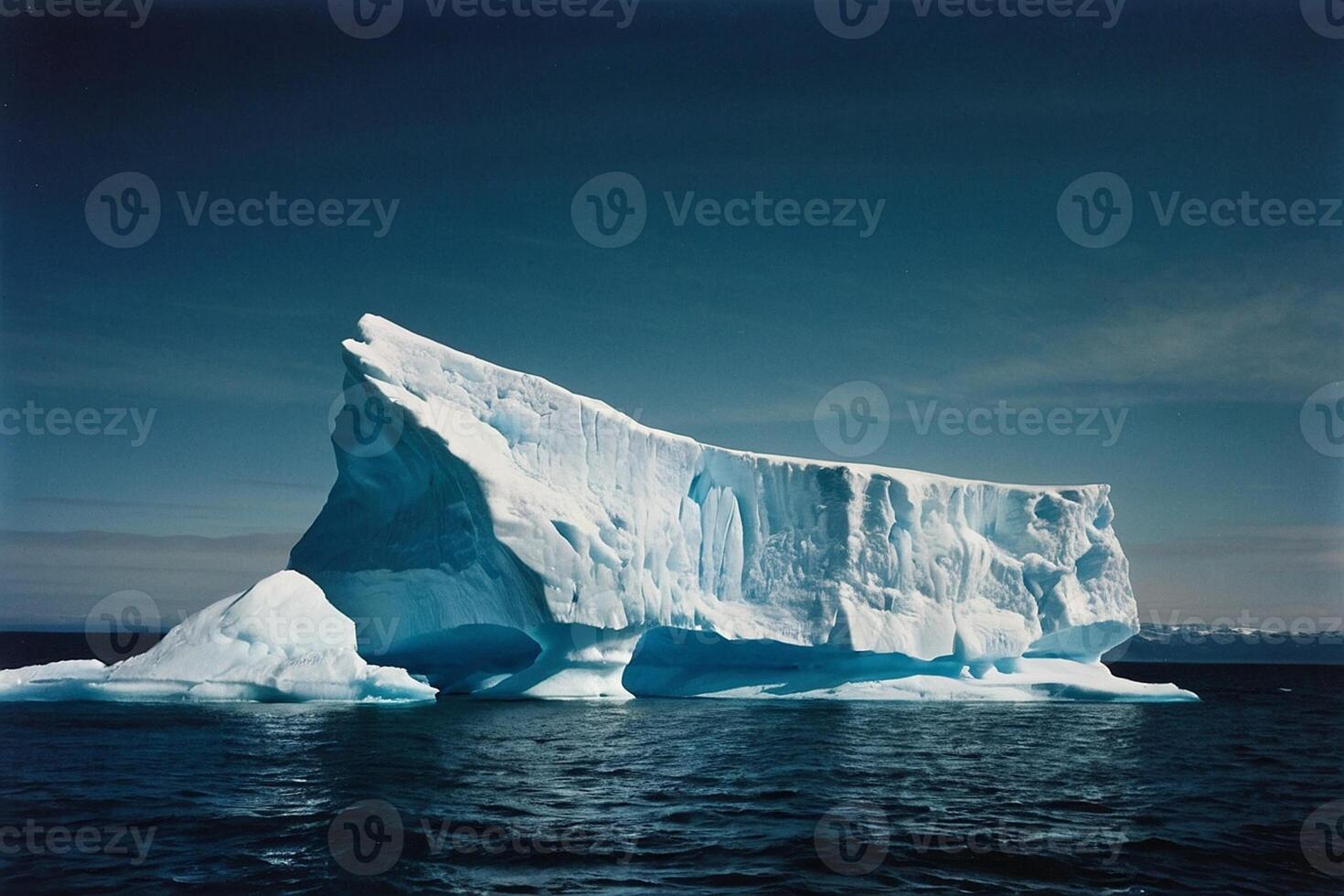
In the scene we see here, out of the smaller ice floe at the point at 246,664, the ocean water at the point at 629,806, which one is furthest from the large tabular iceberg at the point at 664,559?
the ocean water at the point at 629,806

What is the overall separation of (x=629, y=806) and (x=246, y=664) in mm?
10047

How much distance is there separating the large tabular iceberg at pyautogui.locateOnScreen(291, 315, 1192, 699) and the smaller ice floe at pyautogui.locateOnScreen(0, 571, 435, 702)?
8.10ft

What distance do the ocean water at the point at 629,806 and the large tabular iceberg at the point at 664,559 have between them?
11.5 ft

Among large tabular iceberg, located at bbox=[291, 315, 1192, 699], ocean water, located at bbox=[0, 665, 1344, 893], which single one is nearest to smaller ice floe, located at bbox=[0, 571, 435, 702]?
ocean water, located at bbox=[0, 665, 1344, 893]

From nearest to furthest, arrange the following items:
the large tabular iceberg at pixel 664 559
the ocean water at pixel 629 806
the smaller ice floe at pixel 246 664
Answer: the ocean water at pixel 629 806 → the smaller ice floe at pixel 246 664 → the large tabular iceberg at pixel 664 559

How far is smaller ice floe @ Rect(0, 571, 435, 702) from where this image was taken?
696 inches

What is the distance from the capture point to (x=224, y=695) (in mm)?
17734

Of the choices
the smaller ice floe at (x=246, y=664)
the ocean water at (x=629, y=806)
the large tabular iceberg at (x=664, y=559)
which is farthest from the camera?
the large tabular iceberg at (x=664, y=559)

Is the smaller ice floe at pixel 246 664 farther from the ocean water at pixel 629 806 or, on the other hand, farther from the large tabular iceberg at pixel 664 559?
the large tabular iceberg at pixel 664 559

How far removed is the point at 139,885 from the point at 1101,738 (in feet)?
47.8

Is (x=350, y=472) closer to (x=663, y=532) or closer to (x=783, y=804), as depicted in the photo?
(x=663, y=532)

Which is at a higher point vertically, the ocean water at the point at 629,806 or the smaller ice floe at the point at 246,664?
the smaller ice floe at the point at 246,664

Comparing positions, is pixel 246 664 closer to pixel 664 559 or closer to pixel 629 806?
pixel 664 559

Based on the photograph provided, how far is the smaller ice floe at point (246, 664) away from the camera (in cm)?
1767
